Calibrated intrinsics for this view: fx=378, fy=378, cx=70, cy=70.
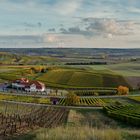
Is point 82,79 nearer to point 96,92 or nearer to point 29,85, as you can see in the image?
point 29,85

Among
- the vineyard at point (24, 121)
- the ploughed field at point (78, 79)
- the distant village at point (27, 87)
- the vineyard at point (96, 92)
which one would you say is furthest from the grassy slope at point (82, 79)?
the vineyard at point (24, 121)

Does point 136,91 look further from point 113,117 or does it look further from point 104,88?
point 113,117

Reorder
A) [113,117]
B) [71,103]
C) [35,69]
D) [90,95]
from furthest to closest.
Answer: [35,69], [90,95], [71,103], [113,117]

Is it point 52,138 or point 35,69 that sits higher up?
point 35,69

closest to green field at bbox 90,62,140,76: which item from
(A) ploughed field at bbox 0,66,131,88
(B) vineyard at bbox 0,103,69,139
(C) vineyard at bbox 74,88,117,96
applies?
(A) ploughed field at bbox 0,66,131,88

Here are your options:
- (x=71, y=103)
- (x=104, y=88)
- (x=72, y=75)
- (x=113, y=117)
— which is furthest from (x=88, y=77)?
(x=113, y=117)

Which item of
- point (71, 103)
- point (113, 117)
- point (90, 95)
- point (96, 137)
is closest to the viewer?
point (96, 137)

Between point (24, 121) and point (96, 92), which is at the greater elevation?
point (96, 92)

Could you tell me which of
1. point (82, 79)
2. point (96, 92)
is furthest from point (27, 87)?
point (96, 92)

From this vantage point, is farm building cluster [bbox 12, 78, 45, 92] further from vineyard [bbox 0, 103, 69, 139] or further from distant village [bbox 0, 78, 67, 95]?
vineyard [bbox 0, 103, 69, 139]

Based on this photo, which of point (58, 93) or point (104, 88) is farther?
point (104, 88)

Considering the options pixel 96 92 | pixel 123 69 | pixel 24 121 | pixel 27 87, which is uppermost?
pixel 123 69
